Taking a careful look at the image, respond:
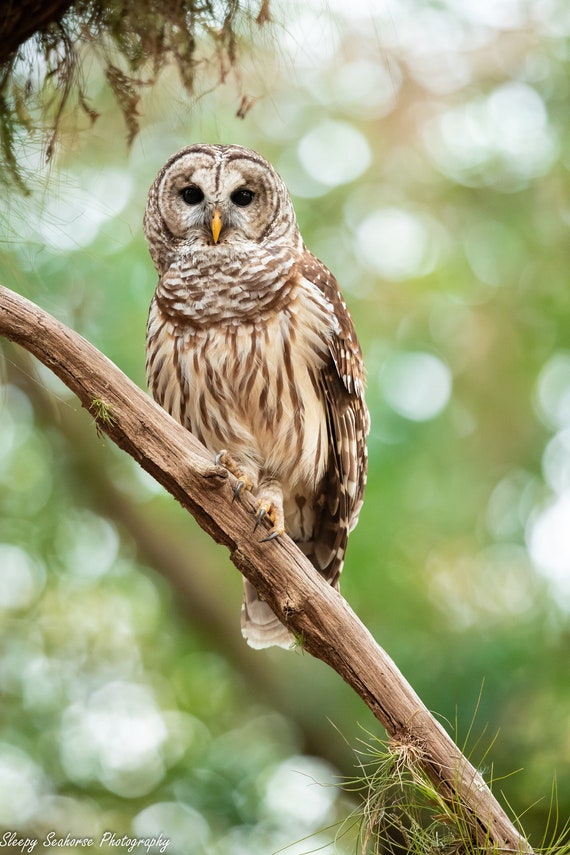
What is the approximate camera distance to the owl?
352 cm

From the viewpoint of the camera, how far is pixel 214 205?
147 inches

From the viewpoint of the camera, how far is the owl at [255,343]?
139 inches

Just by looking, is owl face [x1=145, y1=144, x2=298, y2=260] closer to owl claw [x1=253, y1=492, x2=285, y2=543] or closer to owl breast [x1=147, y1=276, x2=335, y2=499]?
owl breast [x1=147, y1=276, x2=335, y2=499]

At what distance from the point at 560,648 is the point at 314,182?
132 inches

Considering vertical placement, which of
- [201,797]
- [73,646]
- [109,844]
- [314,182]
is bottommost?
[109,844]

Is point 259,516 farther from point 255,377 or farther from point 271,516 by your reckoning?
point 255,377

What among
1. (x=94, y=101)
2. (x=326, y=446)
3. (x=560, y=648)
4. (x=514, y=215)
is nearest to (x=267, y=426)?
(x=326, y=446)

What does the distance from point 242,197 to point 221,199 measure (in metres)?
0.14

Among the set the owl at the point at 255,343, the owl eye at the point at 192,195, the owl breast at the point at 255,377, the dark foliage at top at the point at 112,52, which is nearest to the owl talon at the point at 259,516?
the owl at the point at 255,343

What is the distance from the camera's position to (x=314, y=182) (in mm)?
6559

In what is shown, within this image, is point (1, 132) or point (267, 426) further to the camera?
point (267, 426)

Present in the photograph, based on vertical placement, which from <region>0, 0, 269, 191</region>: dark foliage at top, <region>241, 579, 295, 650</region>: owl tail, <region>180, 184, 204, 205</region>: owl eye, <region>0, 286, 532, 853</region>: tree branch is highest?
<region>180, 184, 204, 205</region>: owl eye

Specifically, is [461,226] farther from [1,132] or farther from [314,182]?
[1,132]

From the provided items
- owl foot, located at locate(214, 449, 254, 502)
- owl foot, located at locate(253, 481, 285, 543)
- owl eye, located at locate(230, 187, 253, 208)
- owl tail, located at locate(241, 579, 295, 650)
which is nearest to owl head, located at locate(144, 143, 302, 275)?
owl eye, located at locate(230, 187, 253, 208)
